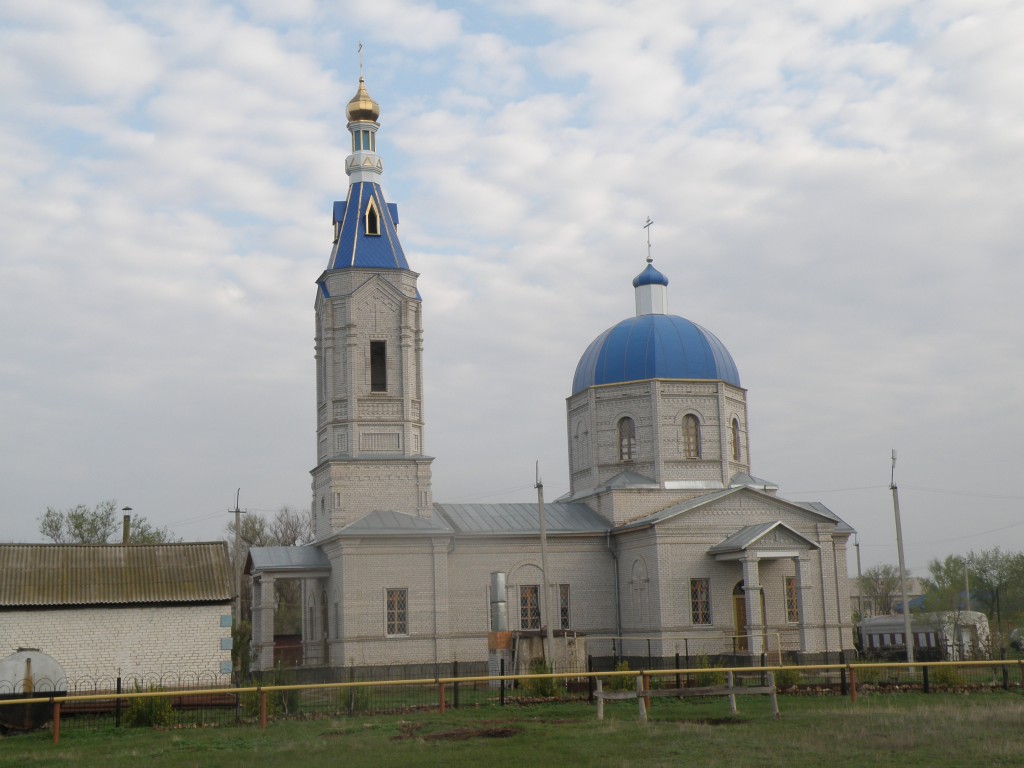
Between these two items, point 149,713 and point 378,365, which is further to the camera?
point 378,365

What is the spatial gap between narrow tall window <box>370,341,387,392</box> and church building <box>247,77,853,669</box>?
5 centimetres

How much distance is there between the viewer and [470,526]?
A: 3628cm

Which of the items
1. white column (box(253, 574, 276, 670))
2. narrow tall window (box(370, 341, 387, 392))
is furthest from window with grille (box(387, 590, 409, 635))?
narrow tall window (box(370, 341, 387, 392))

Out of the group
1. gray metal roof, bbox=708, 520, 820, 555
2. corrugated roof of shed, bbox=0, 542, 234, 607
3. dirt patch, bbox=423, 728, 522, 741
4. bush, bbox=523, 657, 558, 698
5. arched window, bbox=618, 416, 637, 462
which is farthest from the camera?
arched window, bbox=618, 416, 637, 462

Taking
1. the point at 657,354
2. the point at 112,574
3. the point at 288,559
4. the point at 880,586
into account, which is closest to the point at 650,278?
the point at 657,354

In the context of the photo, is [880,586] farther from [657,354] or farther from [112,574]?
[112,574]

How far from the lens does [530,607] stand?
35.7 m

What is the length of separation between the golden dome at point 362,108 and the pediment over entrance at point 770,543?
1732 cm

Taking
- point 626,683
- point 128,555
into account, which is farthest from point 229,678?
point 626,683

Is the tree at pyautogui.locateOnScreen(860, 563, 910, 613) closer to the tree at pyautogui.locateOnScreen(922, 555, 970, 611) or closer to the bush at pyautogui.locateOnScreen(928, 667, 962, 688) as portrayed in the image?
the tree at pyautogui.locateOnScreen(922, 555, 970, 611)

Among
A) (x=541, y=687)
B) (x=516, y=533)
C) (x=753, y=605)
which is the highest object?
Result: (x=516, y=533)

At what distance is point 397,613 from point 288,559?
375cm

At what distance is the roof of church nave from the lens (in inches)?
1518

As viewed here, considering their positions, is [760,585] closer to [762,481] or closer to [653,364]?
[762,481]
